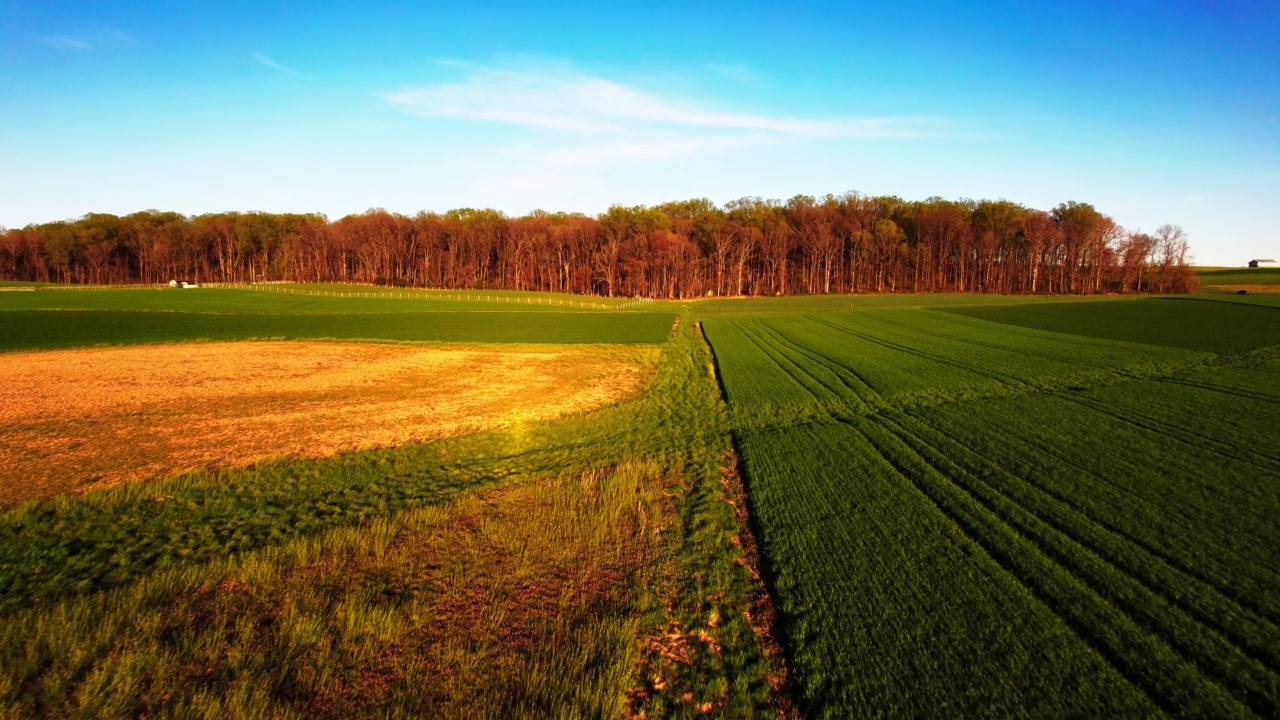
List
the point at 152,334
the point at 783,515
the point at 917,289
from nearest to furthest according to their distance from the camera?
the point at 783,515, the point at 152,334, the point at 917,289

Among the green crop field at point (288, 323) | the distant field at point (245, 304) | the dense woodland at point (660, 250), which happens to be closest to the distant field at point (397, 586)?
the green crop field at point (288, 323)

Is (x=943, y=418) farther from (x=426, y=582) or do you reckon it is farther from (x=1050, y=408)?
(x=426, y=582)

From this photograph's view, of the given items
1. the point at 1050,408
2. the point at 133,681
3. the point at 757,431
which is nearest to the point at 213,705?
the point at 133,681

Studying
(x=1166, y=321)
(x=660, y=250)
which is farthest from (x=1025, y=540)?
(x=660, y=250)

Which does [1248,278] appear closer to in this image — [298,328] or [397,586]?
[397,586]

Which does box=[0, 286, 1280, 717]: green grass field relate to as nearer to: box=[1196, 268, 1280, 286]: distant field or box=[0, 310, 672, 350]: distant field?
box=[0, 310, 672, 350]: distant field

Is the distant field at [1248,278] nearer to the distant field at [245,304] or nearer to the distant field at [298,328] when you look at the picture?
the distant field at [298,328]
